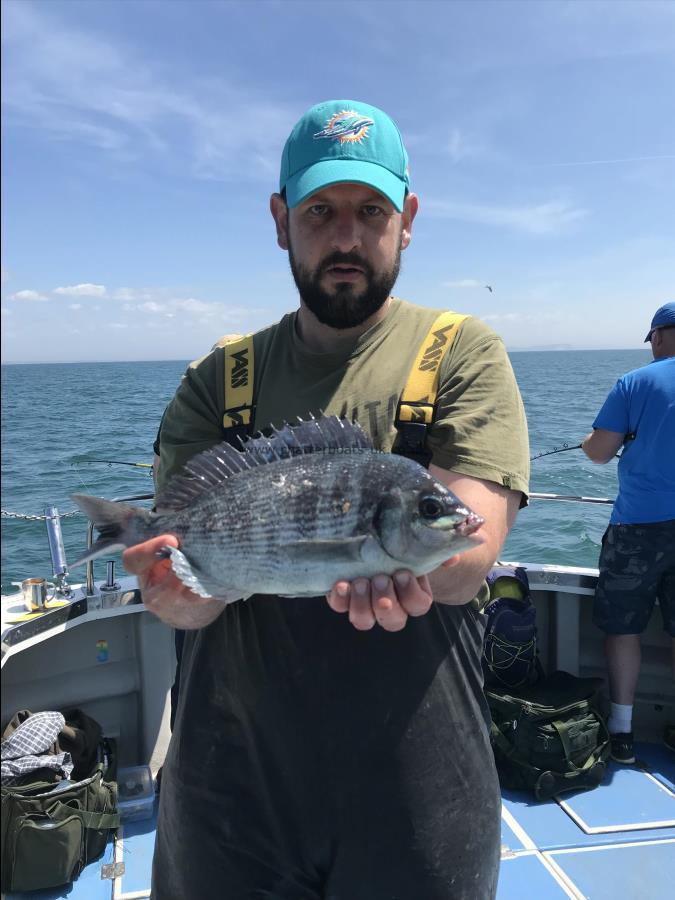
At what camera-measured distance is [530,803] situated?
4395mm

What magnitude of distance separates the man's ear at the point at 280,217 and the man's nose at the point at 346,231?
253 mm

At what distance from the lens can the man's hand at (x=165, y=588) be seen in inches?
78.2

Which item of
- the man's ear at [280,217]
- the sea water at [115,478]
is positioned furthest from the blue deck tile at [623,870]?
the sea water at [115,478]

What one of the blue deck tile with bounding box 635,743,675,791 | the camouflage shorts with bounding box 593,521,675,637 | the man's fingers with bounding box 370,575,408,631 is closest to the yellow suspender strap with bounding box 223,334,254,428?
the man's fingers with bounding box 370,575,408,631

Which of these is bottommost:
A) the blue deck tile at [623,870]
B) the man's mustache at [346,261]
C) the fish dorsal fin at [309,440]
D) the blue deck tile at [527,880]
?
the blue deck tile at [527,880]

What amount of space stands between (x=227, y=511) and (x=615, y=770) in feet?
13.8

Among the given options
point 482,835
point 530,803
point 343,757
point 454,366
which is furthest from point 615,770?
point 454,366

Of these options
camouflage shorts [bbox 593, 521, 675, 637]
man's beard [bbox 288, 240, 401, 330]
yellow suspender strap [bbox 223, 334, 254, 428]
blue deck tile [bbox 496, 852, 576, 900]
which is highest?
man's beard [bbox 288, 240, 401, 330]

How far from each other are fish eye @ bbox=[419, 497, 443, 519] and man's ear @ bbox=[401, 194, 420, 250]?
1.04m

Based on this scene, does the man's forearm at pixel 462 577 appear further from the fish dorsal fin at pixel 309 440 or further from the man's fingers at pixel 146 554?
the man's fingers at pixel 146 554

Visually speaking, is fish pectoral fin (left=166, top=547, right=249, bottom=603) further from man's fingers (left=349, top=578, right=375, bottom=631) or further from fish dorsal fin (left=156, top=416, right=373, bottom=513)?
man's fingers (left=349, top=578, right=375, bottom=631)

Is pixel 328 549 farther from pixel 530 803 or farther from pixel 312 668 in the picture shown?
pixel 530 803

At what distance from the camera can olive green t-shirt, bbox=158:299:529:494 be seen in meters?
1.99

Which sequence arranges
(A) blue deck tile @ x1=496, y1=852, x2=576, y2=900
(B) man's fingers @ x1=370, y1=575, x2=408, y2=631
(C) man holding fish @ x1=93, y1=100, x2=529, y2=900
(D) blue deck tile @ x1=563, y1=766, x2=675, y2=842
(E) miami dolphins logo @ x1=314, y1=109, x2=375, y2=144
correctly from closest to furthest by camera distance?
(B) man's fingers @ x1=370, y1=575, x2=408, y2=631, (C) man holding fish @ x1=93, y1=100, x2=529, y2=900, (E) miami dolphins logo @ x1=314, y1=109, x2=375, y2=144, (A) blue deck tile @ x1=496, y1=852, x2=576, y2=900, (D) blue deck tile @ x1=563, y1=766, x2=675, y2=842
